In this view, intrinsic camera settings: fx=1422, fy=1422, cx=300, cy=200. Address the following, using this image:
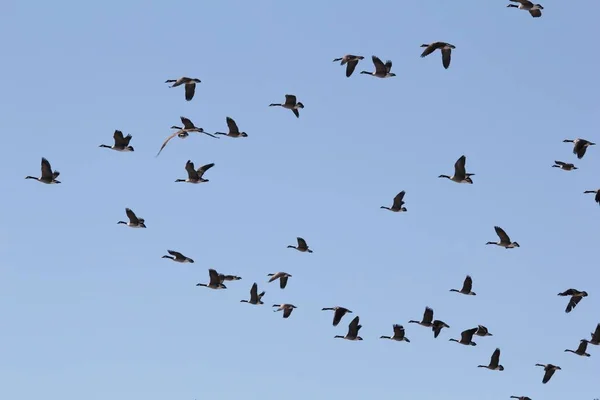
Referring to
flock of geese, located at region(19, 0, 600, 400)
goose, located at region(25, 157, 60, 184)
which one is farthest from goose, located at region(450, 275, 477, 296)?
goose, located at region(25, 157, 60, 184)

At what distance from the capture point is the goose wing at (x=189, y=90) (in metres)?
54.9

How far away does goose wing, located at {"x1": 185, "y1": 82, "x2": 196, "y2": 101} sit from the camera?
2163 inches

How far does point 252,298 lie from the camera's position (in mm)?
60719

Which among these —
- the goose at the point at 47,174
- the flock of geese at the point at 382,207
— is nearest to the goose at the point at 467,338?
the flock of geese at the point at 382,207

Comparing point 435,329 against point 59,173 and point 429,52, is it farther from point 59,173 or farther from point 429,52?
point 59,173

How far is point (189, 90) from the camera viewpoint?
55062 millimetres

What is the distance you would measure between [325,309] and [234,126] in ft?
27.4

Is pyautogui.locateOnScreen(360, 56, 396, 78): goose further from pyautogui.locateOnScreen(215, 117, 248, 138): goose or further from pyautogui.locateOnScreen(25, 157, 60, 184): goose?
pyautogui.locateOnScreen(25, 157, 60, 184): goose

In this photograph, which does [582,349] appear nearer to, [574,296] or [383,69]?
[574,296]

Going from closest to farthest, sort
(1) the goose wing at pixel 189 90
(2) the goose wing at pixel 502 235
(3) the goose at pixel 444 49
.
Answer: (3) the goose at pixel 444 49 < (1) the goose wing at pixel 189 90 < (2) the goose wing at pixel 502 235

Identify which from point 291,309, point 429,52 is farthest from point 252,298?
point 429,52

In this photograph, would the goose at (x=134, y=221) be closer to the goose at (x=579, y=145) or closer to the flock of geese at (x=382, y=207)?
the flock of geese at (x=382, y=207)

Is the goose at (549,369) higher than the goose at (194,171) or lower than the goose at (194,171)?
lower

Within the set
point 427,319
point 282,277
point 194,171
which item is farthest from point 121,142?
point 427,319
